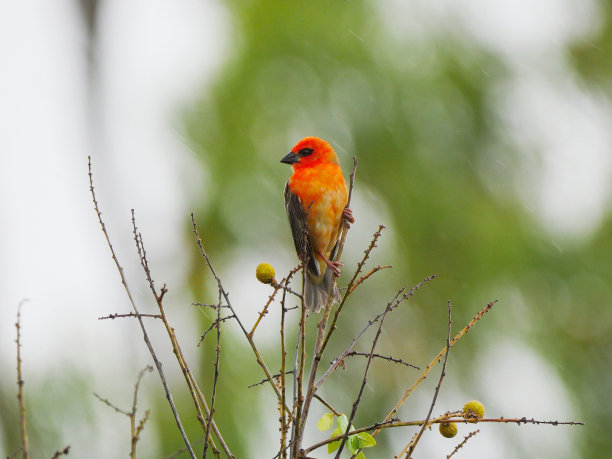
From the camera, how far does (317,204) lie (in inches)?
160

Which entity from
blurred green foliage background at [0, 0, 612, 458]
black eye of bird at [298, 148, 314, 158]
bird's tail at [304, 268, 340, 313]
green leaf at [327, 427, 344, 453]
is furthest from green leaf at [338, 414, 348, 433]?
blurred green foliage background at [0, 0, 612, 458]

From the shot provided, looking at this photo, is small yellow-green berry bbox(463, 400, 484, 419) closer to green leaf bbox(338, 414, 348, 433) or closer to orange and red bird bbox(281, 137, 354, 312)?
green leaf bbox(338, 414, 348, 433)

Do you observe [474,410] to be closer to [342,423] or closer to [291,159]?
[342,423]

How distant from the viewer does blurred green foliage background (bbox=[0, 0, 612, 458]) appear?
24.0ft

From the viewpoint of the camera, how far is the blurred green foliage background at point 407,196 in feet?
24.0

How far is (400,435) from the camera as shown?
6520 millimetres

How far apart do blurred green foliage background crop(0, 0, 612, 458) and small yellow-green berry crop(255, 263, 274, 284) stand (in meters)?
4.06

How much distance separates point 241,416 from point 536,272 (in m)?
3.24

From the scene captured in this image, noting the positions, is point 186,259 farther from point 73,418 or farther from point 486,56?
point 486,56

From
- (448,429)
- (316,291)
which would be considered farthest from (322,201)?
(448,429)

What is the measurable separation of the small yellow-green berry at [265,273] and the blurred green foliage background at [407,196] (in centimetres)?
406

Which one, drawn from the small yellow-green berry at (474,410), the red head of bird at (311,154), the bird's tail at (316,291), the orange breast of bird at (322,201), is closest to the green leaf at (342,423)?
the small yellow-green berry at (474,410)

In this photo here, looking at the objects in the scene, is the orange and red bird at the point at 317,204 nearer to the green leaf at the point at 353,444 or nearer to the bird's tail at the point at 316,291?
the bird's tail at the point at 316,291

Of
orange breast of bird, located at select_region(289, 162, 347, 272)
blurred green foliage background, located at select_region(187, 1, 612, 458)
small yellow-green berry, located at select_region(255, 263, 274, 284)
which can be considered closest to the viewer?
small yellow-green berry, located at select_region(255, 263, 274, 284)
